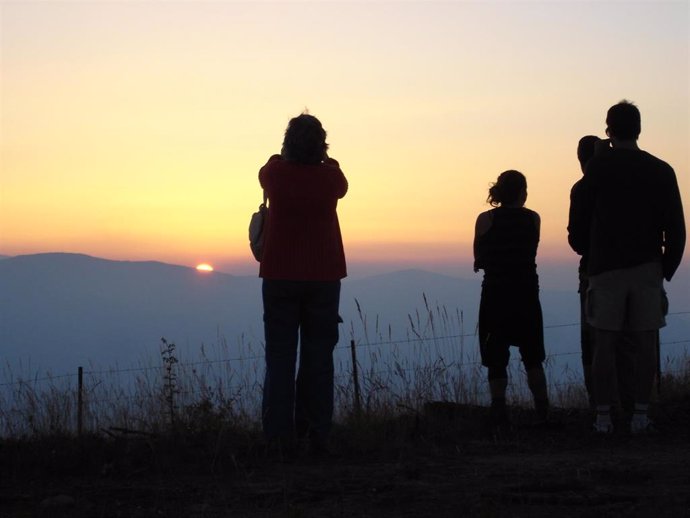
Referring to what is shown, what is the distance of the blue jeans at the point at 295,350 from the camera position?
597 cm

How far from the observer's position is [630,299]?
21.4ft

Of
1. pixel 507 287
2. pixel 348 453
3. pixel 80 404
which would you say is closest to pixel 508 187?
pixel 507 287

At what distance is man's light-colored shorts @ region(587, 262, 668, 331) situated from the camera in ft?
21.3

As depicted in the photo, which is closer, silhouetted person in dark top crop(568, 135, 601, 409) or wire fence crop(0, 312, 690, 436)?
wire fence crop(0, 312, 690, 436)

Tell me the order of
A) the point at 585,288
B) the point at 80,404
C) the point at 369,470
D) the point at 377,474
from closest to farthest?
the point at 377,474, the point at 369,470, the point at 585,288, the point at 80,404

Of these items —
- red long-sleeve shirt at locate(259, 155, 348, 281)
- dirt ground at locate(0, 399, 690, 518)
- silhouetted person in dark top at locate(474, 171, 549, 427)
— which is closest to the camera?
dirt ground at locate(0, 399, 690, 518)

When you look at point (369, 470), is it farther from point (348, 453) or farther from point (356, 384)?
point (356, 384)

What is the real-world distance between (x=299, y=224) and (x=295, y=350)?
0.74 m

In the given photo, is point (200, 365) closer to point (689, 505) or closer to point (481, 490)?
point (481, 490)

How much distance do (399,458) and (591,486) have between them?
1359 millimetres

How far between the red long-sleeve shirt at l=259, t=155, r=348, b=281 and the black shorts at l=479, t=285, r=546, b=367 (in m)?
1.39

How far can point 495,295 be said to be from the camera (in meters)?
6.92

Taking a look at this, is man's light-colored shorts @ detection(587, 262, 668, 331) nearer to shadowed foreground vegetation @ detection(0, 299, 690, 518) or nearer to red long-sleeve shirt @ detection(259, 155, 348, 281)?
shadowed foreground vegetation @ detection(0, 299, 690, 518)

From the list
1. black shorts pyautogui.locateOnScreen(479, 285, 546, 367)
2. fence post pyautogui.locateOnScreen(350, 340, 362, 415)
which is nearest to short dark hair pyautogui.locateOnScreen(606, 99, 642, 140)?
black shorts pyautogui.locateOnScreen(479, 285, 546, 367)
